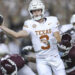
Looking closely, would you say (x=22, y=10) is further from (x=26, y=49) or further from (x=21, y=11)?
(x=26, y=49)

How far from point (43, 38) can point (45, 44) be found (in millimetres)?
93

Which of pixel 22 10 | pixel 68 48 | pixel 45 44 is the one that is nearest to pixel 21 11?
pixel 22 10

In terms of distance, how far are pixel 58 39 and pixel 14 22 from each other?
7853 mm

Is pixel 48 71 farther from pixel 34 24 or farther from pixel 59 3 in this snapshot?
pixel 59 3

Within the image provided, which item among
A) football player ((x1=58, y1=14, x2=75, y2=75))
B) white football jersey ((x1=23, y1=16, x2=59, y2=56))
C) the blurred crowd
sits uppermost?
white football jersey ((x1=23, y1=16, x2=59, y2=56))

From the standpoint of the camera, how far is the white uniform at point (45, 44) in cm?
675

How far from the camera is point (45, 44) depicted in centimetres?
677

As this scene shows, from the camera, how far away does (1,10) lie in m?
13.4

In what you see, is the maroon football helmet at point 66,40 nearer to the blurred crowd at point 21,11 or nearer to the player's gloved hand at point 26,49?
the player's gloved hand at point 26,49

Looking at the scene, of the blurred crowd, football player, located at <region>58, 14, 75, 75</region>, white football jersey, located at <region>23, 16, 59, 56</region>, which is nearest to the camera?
white football jersey, located at <region>23, 16, 59, 56</region>

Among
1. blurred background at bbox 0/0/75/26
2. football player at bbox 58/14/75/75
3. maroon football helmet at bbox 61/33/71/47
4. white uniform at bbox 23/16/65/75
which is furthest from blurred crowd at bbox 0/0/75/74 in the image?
white uniform at bbox 23/16/65/75

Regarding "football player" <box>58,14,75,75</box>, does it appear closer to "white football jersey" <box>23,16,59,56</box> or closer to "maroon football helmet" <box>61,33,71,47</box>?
"maroon football helmet" <box>61,33,71,47</box>

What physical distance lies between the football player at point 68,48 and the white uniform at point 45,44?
518 mm

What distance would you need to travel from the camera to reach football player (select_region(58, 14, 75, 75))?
7371 millimetres
